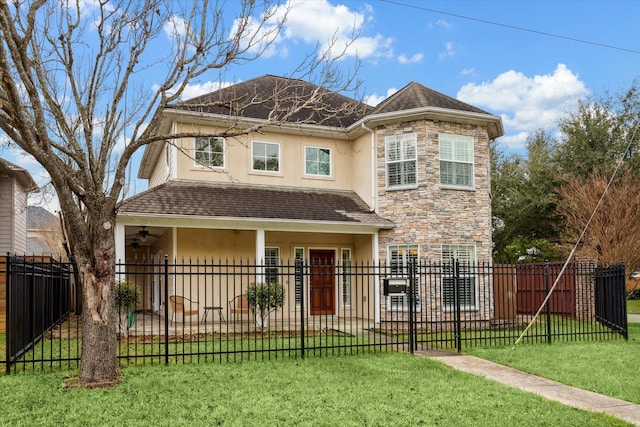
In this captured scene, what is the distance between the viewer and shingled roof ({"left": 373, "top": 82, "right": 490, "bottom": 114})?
1667 cm

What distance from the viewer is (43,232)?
119 ft

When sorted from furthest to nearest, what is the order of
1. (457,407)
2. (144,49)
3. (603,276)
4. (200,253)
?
1. (200,253)
2. (603,276)
3. (144,49)
4. (457,407)

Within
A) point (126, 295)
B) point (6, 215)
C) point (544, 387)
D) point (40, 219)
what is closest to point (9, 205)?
point (6, 215)

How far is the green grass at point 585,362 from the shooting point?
8.21 metres

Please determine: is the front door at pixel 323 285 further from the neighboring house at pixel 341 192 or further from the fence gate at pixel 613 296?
the fence gate at pixel 613 296

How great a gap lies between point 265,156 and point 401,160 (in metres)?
4.22

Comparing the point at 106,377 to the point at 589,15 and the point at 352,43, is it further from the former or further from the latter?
the point at 589,15

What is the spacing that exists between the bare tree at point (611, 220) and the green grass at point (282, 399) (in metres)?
13.1

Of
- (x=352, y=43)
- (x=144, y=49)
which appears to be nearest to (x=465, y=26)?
(x=352, y=43)

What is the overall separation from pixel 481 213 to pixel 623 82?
41.1 ft

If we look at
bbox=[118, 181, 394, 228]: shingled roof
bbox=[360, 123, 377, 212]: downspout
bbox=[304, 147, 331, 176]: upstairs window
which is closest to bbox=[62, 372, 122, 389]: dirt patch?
bbox=[118, 181, 394, 228]: shingled roof

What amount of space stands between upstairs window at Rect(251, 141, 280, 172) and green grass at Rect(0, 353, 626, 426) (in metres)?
9.02

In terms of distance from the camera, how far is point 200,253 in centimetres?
1627

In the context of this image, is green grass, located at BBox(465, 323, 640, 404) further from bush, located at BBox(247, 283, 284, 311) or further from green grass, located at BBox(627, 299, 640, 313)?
green grass, located at BBox(627, 299, 640, 313)
